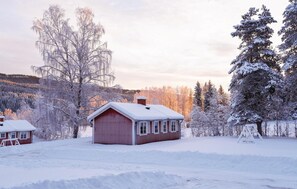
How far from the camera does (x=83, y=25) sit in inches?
1328

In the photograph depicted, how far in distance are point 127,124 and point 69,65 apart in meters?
9.55

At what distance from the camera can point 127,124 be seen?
2841 cm

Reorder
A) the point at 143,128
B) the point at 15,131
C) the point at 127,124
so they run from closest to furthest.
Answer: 1. the point at 127,124
2. the point at 143,128
3. the point at 15,131

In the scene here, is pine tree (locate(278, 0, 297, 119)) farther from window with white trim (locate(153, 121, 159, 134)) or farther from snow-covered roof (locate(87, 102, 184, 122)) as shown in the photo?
window with white trim (locate(153, 121, 159, 134))

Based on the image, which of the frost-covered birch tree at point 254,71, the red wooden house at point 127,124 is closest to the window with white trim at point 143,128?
Answer: the red wooden house at point 127,124

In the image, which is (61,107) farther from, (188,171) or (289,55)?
(289,55)

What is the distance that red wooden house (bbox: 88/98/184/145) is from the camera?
28.1 m

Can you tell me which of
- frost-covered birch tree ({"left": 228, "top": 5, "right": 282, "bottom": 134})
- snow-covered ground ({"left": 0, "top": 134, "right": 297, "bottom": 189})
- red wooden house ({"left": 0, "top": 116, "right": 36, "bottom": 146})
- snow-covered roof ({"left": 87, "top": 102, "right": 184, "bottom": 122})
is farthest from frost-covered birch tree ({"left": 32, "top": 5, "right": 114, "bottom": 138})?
frost-covered birch tree ({"left": 228, "top": 5, "right": 282, "bottom": 134})

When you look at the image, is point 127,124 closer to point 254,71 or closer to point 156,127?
point 156,127

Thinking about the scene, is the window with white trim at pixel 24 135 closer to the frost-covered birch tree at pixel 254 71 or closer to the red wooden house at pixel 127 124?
the red wooden house at pixel 127 124

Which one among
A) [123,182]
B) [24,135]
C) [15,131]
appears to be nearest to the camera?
[123,182]

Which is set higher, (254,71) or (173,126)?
(254,71)

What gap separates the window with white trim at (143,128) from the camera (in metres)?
28.5

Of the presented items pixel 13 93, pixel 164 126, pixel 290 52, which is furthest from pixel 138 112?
pixel 13 93
